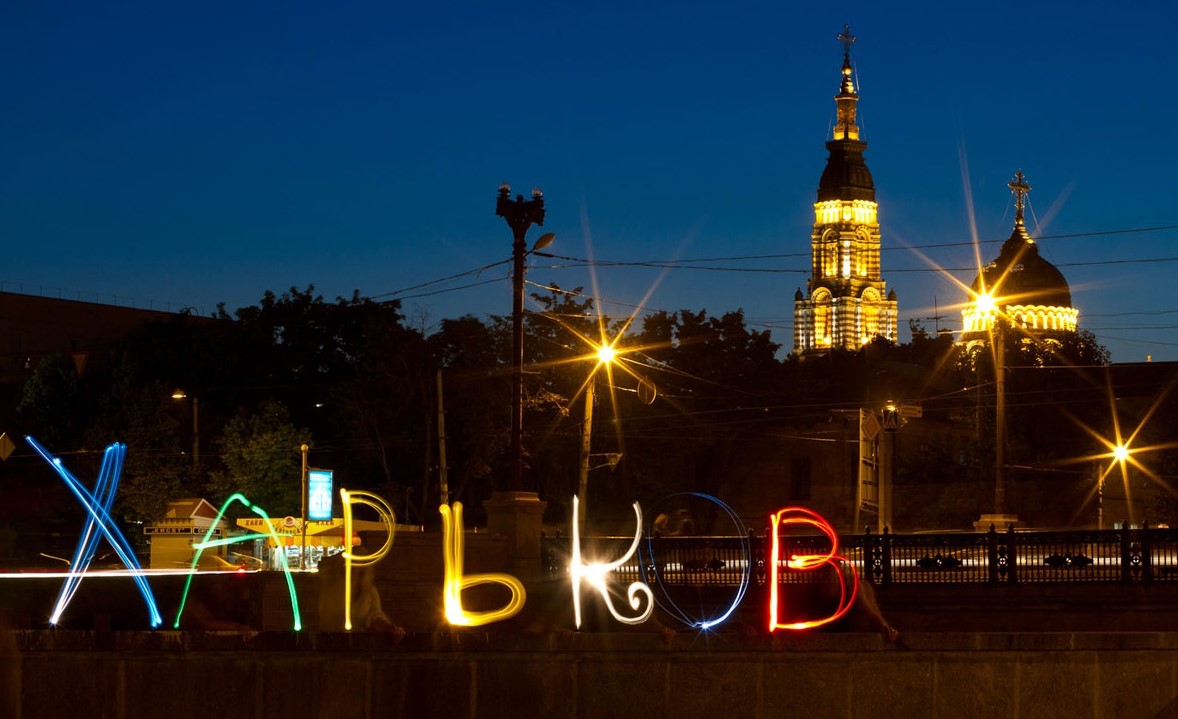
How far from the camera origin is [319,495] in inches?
1665

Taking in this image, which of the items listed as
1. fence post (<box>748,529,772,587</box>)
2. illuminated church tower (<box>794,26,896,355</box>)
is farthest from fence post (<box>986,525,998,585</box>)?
illuminated church tower (<box>794,26,896,355</box>)

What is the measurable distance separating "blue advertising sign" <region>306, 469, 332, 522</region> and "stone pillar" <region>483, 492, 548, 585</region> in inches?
439

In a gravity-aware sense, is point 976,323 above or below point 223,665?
above

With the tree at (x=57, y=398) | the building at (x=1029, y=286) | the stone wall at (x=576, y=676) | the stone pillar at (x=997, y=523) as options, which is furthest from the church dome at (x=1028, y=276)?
the stone wall at (x=576, y=676)

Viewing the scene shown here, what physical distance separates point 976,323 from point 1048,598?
10407 centimetres

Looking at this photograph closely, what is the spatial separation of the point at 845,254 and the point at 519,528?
14117cm

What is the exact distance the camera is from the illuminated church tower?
16638 centimetres

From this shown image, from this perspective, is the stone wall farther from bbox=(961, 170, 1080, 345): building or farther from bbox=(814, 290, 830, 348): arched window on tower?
bbox=(814, 290, 830, 348): arched window on tower

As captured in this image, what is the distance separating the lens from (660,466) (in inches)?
2680

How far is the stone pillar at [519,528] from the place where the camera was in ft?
102

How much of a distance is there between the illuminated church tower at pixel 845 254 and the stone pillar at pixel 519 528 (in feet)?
446

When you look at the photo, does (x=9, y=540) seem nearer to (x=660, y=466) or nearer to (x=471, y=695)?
(x=660, y=466)

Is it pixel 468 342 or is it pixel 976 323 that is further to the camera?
pixel 976 323

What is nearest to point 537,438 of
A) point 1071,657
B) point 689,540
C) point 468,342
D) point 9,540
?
point 468,342
